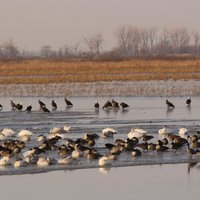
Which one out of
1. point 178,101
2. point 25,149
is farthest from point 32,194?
Result: point 178,101

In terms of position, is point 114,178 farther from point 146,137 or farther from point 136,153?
point 146,137

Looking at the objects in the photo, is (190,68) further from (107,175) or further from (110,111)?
(107,175)

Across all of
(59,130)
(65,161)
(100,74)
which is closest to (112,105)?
(59,130)

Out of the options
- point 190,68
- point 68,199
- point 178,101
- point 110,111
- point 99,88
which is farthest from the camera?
point 190,68

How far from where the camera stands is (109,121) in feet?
84.9

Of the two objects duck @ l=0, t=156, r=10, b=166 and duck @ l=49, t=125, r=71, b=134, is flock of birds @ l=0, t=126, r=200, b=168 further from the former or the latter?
duck @ l=49, t=125, r=71, b=134

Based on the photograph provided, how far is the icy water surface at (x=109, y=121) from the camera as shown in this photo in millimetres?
16750

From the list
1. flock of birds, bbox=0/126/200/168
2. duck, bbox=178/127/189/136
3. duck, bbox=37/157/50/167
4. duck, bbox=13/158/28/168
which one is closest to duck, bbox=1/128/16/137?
flock of birds, bbox=0/126/200/168

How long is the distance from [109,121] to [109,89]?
49.1ft

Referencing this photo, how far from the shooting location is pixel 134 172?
15336 millimetres

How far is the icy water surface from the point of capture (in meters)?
16.8

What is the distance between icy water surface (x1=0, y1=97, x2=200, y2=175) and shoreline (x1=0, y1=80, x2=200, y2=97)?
252 cm

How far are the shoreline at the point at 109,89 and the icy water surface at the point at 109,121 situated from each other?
8.26 feet

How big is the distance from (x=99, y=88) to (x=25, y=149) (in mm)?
22754
